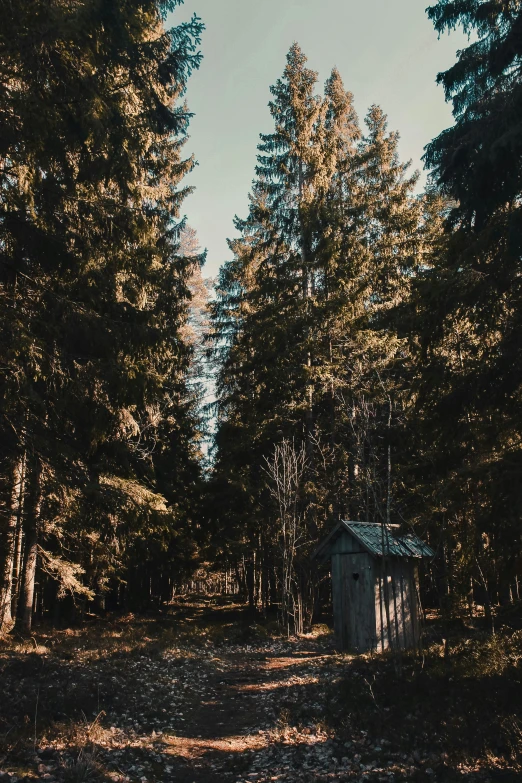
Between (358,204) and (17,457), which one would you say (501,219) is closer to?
(17,457)

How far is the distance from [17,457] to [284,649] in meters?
10.9

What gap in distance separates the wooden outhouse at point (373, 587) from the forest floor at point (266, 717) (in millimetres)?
950

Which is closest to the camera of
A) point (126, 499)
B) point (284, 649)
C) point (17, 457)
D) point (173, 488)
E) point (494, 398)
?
point (17, 457)

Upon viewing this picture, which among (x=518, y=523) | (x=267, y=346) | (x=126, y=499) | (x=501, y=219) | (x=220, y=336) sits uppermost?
(x=220, y=336)

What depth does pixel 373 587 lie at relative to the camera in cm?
1436

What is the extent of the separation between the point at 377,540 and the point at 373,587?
117 centimetres

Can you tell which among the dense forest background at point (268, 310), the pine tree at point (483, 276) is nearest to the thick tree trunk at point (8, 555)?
the dense forest background at point (268, 310)

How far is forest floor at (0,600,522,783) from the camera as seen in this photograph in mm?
6812

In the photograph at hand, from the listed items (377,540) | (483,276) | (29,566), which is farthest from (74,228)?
(29,566)

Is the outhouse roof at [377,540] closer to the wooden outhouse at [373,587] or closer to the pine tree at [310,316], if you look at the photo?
the wooden outhouse at [373,587]

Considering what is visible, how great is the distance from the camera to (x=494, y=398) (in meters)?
9.59

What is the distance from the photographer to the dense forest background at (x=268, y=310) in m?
8.30

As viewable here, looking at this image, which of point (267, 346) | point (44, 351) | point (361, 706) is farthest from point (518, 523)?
point (267, 346)

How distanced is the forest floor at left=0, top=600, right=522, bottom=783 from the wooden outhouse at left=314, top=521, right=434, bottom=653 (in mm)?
950
